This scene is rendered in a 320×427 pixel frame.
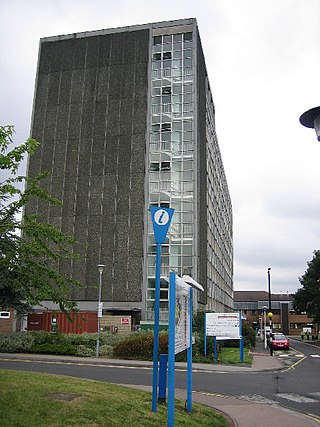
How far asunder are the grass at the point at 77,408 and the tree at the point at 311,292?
59581 mm

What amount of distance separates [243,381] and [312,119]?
13497 millimetres

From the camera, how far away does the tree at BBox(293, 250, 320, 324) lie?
6644 cm

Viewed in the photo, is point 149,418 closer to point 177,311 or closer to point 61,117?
point 177,311

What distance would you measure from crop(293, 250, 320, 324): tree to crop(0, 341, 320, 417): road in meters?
46.4

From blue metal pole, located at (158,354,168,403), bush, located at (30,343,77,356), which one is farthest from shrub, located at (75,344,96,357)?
blue metal pole, located at (158,354,168,403)

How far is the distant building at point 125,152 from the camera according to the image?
131 ft

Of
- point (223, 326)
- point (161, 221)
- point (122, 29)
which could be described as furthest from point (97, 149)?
point (161, 221)

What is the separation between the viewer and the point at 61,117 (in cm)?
4503

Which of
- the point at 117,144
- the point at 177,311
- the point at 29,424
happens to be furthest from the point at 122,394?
the point at 117,144

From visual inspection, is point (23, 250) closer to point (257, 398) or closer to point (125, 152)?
point (257, 398)

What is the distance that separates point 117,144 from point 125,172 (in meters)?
2.76

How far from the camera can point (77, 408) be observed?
816 centimetres

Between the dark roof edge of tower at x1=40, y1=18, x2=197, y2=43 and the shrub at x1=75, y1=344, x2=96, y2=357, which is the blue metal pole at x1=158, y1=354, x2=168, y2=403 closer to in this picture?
the shrub at x1=75, y1=344, x2=96, y2=357

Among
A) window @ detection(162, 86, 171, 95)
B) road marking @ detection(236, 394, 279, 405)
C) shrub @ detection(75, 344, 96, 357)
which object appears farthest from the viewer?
window @ detection(162, 86, 171, 95)
